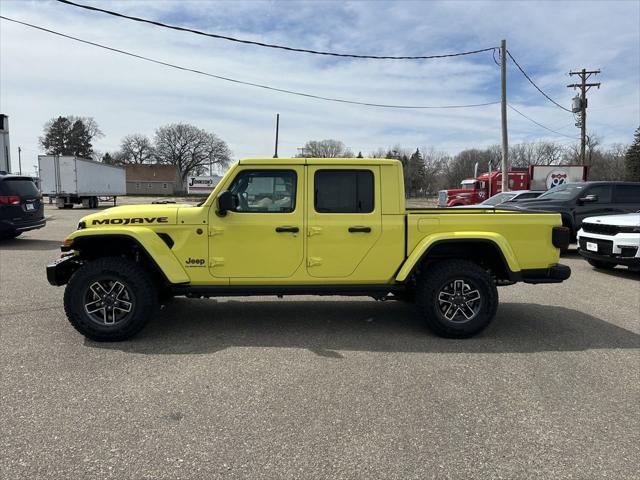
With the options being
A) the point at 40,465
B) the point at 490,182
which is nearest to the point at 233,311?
the point at 40,465

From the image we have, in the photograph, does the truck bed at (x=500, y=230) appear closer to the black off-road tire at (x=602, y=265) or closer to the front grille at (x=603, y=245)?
the front grille at (x=603, y=245)

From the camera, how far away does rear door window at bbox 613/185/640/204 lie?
11.4m

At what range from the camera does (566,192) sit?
39.1 ft

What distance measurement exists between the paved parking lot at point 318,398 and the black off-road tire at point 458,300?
5.5 inches

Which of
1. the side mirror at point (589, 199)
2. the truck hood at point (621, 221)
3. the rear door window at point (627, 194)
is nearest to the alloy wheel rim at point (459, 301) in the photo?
the truck hood at point (621, 221)

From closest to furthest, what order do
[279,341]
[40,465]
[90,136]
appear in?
[40,465]
[279,341]
[90,136]

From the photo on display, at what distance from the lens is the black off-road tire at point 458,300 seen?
4893 millimetres

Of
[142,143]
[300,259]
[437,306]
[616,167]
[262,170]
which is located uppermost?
[142,143]

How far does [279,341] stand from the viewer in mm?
4797

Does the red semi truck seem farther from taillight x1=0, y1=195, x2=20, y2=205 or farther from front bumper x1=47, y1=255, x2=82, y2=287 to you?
front bumper x1=47, y1=255, x2=82, y2=287

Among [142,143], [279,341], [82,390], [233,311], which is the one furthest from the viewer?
[142,143]

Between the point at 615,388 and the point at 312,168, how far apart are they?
132 inches

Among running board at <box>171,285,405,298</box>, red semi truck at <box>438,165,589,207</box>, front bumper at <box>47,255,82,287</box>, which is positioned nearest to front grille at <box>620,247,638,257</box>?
running board at <box>171,285,405,298</box>

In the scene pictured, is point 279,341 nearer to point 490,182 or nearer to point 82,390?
point 82,390
